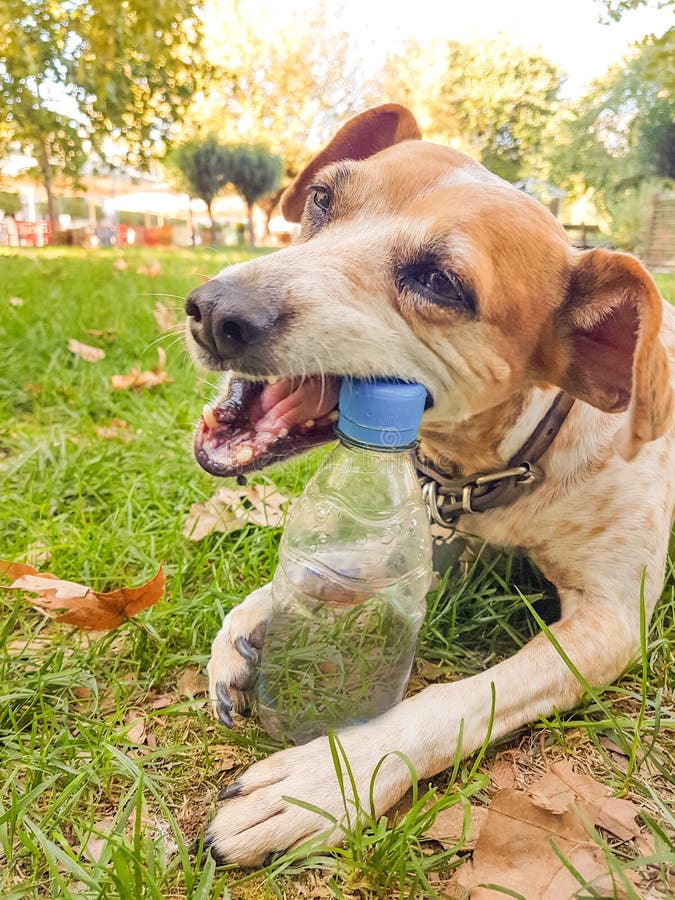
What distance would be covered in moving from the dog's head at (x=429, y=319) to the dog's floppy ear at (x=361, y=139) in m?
0.61

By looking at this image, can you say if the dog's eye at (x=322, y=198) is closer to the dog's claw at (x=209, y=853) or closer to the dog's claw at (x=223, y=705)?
the dog's claw at (x=223, y=705)

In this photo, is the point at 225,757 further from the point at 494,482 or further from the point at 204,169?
the point at 204,169

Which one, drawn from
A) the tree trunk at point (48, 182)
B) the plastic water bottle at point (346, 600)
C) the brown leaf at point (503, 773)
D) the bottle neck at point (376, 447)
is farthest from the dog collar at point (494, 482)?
the tree trunk at point (48, 182)

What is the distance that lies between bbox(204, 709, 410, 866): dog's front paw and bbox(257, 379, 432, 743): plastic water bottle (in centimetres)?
12

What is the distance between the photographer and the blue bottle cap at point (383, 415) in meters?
1.28

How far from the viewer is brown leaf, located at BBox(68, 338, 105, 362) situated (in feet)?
13.4

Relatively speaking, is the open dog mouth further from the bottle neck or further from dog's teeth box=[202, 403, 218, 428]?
the bottle neck

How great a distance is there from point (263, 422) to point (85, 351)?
2.92 meters

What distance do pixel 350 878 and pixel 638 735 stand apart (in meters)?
0.69

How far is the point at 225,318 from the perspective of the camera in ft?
4.73

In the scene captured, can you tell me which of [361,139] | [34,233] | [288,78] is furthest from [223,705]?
[288,78]

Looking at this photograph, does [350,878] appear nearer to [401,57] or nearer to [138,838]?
[138,838]

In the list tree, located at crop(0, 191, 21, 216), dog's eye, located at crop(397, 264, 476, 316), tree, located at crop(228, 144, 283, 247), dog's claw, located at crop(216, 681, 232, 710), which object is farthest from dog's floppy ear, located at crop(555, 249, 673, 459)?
tree, located at crop(228, 144, 283, 247)

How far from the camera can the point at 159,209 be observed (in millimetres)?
34688
